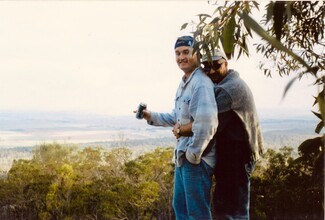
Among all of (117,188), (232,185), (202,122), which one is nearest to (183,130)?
(202,122)

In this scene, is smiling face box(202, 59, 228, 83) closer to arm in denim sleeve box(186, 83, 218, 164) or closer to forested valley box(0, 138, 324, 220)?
arm in denim sleeve box(186, 83, 218, 164)

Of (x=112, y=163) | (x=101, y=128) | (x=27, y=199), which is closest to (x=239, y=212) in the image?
(x=112, y=163)

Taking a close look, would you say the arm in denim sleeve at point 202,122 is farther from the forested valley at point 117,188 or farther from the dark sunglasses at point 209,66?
the forested valley at point 117,188

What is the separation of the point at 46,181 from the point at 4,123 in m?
1.50

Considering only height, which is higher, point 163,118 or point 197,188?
point 163,118

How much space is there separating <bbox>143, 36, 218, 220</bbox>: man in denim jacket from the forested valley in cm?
760

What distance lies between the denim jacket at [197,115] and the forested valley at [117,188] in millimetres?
7640

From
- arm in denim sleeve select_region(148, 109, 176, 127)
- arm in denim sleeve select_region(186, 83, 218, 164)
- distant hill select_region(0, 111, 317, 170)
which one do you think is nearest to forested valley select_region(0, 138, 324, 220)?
distant hill select_region(0, 111, 317, 170)

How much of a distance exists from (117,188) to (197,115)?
8.79m

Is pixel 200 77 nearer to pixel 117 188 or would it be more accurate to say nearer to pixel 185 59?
pixel 185 59

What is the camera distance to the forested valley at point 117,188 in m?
9.44

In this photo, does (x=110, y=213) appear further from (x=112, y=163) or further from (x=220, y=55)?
(x=220, y=55)

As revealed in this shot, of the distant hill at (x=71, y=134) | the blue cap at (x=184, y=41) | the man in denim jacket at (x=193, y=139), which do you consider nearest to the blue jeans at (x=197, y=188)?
the man in denim jacket at (x=193, y=139)

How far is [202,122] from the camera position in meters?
1.44
